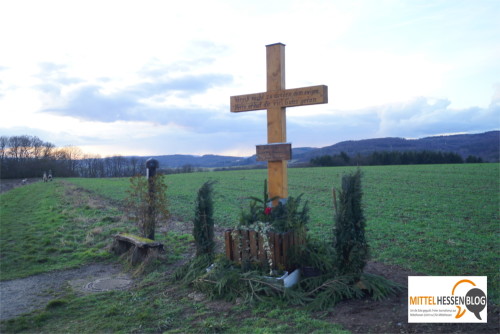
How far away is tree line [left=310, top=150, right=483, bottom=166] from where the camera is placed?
58562mm

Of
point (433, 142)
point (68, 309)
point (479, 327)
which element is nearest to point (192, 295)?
point (68, 309)

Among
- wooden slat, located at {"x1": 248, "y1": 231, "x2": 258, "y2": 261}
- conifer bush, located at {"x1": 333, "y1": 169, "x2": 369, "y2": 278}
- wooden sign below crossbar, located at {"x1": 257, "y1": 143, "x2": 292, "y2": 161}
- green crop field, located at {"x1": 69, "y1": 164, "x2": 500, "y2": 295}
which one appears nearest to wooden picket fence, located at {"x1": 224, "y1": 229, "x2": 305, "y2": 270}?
wooden slat, located at {"x1": 248, "y1": 231, "x2": 258, "y2": 261}

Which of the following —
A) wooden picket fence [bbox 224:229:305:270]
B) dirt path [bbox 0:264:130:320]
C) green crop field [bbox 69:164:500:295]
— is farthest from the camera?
green crop field [bbox 69:164:500:295]

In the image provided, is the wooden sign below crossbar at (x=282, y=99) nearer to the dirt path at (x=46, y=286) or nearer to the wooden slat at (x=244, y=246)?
the wooden slat at (x=244, y=246)

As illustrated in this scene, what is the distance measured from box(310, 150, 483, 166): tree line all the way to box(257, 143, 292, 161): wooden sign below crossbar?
54.1m

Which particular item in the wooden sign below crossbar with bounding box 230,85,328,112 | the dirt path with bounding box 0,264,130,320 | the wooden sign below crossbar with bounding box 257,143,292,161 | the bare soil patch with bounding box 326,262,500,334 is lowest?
the dirt path with bounding box 0,264,130,320

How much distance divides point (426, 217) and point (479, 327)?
936cm

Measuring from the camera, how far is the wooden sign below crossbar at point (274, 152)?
21.0 ft

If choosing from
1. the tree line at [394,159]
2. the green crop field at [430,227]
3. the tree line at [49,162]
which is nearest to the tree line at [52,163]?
the tree line at [49,162]

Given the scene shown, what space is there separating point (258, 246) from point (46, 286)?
3.95m

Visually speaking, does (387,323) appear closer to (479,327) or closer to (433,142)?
(479,327)

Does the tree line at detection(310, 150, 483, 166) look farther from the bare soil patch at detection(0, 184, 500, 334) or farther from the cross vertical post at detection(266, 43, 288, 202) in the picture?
the bare soil patch at detection(0, 184, 500, 334)

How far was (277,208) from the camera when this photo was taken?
6.17 m

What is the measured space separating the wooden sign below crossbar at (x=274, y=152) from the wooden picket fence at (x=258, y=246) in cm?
144
